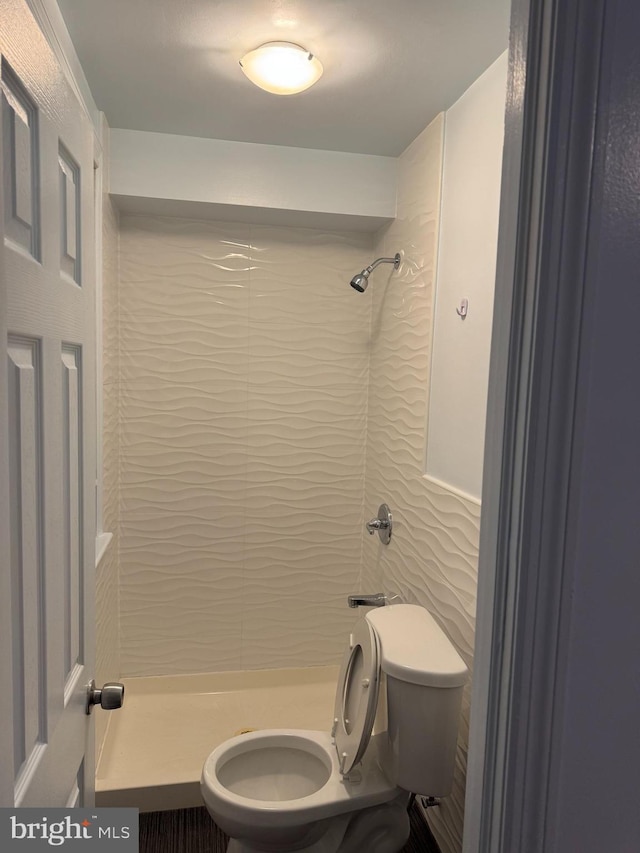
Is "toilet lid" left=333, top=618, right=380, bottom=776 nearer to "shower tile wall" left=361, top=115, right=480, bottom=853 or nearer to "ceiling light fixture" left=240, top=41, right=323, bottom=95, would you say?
"shower tile wall" left=361, top=115, right=480, bottom=853

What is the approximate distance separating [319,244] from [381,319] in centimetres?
45

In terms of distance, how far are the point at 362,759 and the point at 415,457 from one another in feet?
3.29

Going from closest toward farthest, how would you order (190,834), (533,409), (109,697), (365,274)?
1. (533,409)
2. (109,697)
3. (190,834)
4. (365,274)

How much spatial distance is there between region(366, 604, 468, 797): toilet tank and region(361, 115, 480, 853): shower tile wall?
7.3 inches

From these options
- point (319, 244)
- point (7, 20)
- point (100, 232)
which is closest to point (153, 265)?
point (100, 232)

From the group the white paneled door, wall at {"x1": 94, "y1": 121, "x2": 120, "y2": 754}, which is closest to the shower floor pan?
wall at {"x1": 94, "y1": 121, "x2": 120, "y2": 754}

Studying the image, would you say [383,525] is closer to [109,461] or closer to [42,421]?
[109,461]

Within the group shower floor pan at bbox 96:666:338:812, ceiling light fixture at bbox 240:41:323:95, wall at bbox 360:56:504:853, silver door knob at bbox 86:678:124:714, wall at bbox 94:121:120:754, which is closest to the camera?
silver door knob at bbox 86:678:124:714

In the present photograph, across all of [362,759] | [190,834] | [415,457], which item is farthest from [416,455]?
[190,834]

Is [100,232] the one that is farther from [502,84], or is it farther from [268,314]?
[502,84]

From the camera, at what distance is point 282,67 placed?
166 centimetres

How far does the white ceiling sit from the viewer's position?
1488 millimetres

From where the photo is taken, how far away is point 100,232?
2100 millimetres

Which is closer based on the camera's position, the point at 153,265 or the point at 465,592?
the point at 465,592
